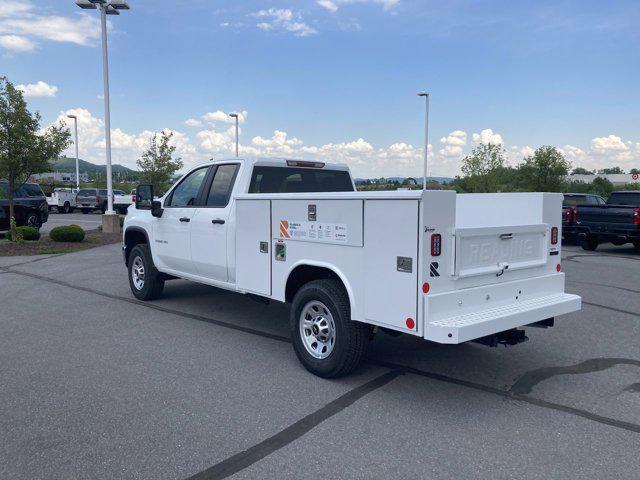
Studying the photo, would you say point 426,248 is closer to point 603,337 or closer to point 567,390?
point 567,390

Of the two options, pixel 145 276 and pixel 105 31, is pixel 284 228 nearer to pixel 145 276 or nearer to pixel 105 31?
pixel 145 276

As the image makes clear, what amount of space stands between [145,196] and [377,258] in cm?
455

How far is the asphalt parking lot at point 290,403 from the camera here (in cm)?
363

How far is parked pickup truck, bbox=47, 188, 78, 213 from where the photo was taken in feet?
120

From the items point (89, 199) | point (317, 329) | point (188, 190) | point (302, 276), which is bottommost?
point (317, 329)

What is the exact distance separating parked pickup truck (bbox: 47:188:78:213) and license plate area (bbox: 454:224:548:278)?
3646 cm

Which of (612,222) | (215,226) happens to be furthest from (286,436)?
(612,222)

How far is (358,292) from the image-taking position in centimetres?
476

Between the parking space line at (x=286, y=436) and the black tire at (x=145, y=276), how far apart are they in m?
4.46

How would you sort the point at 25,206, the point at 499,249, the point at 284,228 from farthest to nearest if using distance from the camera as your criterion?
1. the point at 25,206
2. the point at 284,228
3. the point at 499,249

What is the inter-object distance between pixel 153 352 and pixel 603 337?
5.19 metres

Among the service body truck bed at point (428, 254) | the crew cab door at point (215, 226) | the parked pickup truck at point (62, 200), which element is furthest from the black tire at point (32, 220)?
the parked pickup truck at point (62, 200)

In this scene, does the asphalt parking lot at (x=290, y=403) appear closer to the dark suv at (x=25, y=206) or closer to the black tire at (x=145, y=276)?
the black tire at (x=145, y=276)

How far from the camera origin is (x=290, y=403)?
460cm
